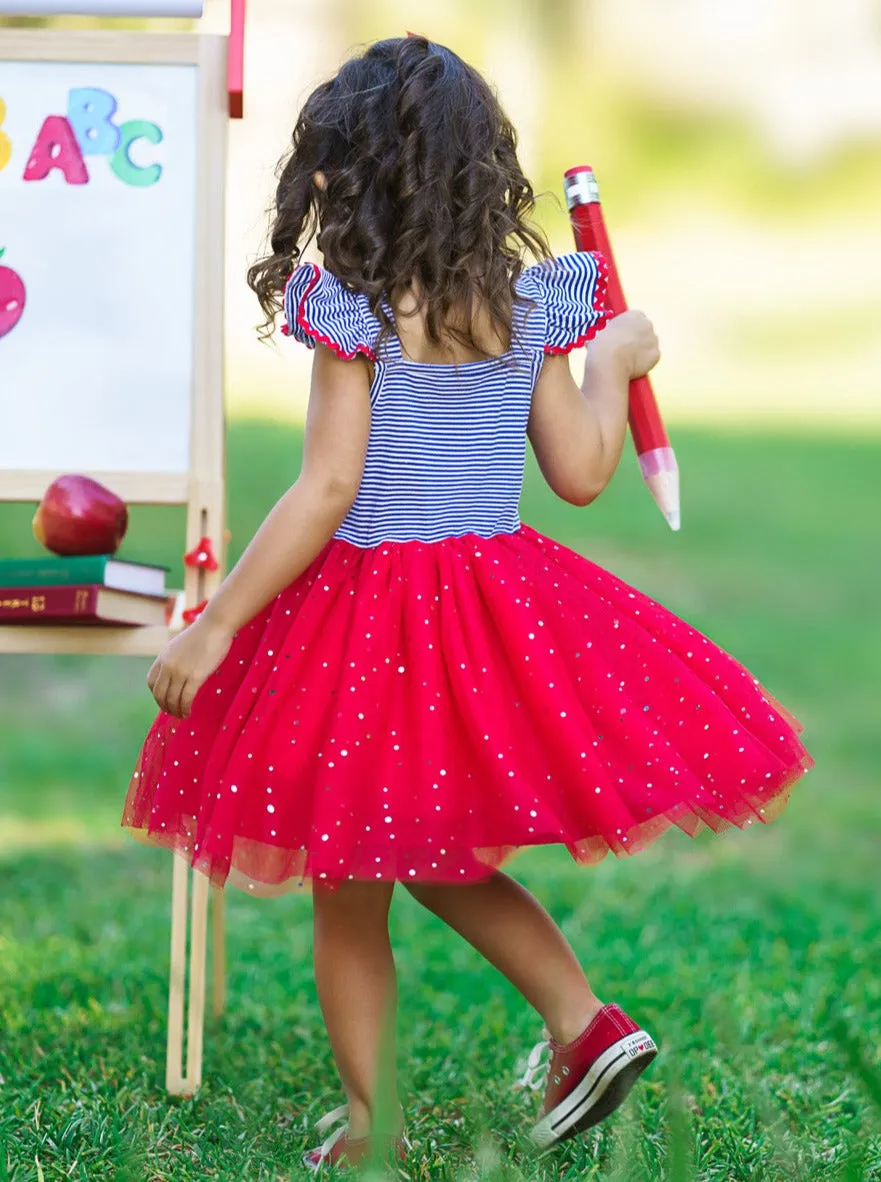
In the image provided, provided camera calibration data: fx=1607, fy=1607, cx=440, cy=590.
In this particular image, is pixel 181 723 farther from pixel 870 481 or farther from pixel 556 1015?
pixel 870 481

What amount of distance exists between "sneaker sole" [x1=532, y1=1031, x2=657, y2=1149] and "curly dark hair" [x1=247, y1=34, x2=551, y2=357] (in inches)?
34.2

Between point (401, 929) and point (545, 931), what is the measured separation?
1.39 m

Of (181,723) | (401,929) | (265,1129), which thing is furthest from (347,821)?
(401,929)

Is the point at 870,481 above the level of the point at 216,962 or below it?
above

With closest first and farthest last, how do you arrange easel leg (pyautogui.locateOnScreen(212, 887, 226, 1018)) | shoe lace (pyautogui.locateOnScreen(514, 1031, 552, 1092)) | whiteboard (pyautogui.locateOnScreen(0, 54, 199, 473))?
shoe lace (pyautogui.locateOnScreen(514, 1031, 552, 1092)) → whiteboard (pyautogui.locateOnScreen(0, 54, 199, 473)) → easel leg (pyautogui.locateOnScreen(212, 887, 226, 1018))

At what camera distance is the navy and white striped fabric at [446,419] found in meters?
1.94

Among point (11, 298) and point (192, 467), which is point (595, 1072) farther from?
point (11, 298)

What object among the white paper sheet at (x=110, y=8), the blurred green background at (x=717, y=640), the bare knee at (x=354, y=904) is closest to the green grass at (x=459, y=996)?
the blurred green background at (x=717, y=640)

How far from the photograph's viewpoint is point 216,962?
2676mm

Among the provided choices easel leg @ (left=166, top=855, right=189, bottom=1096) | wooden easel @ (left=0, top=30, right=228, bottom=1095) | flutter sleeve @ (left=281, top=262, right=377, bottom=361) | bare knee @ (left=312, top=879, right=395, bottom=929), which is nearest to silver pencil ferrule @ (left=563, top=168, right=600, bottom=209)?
flutter sleeve @ (left=281, top=262, right=377, bottom=361)

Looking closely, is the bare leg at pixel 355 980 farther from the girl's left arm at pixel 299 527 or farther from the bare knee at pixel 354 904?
the girl's left arm at pixel 299 527

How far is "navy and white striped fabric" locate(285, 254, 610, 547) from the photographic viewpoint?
194 centimetres

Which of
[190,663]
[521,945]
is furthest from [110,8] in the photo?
[521,945]

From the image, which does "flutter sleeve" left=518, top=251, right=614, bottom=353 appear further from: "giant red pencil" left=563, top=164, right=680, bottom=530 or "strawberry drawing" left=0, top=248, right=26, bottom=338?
"strawberry drawing" left=0, top=248, right=26, bottom=338
